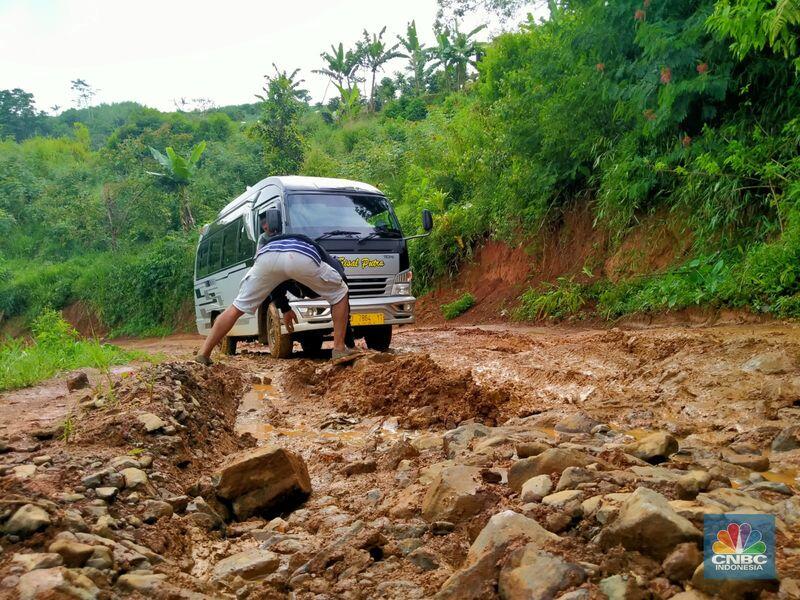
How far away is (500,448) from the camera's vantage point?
10.3 feet

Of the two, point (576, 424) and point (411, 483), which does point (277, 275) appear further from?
point (411, 483)

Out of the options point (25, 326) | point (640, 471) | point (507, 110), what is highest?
point (507, 110)

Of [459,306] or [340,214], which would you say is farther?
[459,306]

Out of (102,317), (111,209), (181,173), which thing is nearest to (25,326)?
(102,317)

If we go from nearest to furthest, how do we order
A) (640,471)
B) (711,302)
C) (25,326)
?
(640,471), (711,302), (25,326)

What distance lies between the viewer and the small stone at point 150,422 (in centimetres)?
346

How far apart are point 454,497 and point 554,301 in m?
8.78

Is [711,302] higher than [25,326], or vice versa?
[711,302]

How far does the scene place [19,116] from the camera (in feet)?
200

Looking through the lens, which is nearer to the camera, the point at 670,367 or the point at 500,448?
the point at 500,448

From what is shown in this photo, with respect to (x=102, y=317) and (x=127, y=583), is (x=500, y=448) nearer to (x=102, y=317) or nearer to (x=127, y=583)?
(x=127, y=583)

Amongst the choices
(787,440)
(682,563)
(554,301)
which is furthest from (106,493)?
(554,301)

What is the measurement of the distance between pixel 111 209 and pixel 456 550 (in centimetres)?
3251

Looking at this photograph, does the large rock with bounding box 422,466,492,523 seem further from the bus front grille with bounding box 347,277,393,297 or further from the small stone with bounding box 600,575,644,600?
the bus front grille with bounding box 347,277,393,297
